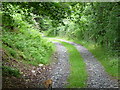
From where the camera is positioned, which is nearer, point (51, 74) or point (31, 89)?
point (31, 89)

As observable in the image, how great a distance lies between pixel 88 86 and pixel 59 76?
2.30 metres

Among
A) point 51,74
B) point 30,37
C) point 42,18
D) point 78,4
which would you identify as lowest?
point 51,74

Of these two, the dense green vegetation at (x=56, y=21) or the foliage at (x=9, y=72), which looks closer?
the dense green vegetation at (x=56, y=21)

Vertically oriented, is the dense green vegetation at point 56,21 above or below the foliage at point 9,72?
above

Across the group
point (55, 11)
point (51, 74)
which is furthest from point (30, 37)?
point (55, 11)

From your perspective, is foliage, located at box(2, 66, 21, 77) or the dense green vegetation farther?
foliage, located at box(2, 66, 21, 77)

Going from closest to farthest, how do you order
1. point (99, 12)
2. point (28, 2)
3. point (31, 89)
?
point (28, 2) → point (31, 89) → point (99, 12)

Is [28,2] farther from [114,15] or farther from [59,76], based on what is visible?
[59,76]

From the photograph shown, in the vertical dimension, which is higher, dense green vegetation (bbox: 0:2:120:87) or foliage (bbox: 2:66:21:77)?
dense green vegetation (bbox: 0:2:120:87)

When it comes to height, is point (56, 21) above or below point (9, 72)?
above

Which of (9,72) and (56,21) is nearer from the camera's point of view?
(56,21)

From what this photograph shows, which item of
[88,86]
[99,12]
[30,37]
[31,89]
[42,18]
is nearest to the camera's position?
[42,18]

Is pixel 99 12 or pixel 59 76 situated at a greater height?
pixel 99 12

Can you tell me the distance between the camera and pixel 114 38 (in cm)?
834
